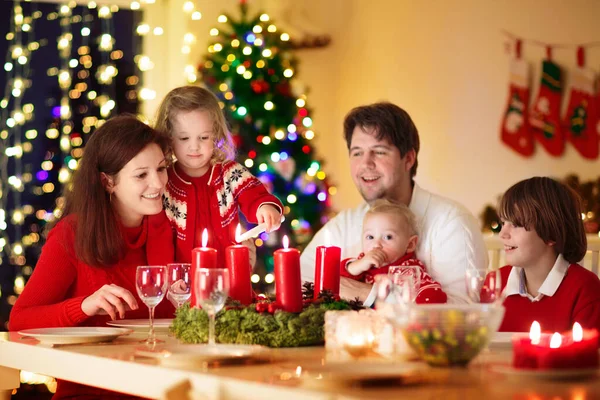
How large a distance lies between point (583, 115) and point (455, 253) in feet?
9.37

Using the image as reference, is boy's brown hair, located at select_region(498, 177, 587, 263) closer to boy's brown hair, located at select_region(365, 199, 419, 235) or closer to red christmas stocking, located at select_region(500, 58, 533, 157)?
boy's brown hair, located at select_region(365, 199, 419, 235)

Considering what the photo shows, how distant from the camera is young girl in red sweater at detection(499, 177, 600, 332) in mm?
2469

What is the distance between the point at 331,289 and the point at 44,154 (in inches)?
153

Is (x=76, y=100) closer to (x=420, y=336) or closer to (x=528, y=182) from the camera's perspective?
(x=528, y=182)

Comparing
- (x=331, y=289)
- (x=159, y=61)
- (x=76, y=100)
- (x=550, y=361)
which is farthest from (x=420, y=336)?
(x=159, y=61)

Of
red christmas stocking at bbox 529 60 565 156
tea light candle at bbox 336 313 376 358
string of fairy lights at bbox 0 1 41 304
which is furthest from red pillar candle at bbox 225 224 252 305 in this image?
red christmas stocking at bbox 529 60 565 156

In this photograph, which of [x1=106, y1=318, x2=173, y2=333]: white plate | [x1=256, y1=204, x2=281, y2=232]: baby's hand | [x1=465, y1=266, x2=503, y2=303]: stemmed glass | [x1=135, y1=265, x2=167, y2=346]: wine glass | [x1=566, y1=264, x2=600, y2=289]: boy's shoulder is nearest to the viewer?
[x1=465, y1=266, x2=503, y2=303]: stemmed glass

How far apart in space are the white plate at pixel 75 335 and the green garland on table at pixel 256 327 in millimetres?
173

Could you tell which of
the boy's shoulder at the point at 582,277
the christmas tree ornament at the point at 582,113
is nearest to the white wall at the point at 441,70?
the christmas tree ornament at the point at 582,113

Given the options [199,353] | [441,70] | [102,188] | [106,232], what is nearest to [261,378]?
[199,353]

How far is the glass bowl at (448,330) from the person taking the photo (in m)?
1.48

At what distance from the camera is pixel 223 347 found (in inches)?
66.1

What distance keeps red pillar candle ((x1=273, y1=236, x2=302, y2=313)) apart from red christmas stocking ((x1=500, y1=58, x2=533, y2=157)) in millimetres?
4020

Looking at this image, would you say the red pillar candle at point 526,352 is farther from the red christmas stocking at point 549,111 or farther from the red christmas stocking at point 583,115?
the red christmas stocking at point 549,111
